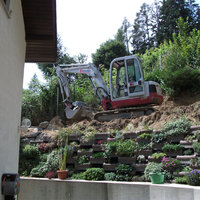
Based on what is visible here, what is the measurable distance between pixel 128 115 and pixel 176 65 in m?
4.74

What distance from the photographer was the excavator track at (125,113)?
1056cm

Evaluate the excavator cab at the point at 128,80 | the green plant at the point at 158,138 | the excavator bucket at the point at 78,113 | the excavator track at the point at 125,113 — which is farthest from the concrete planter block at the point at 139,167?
the excavator bucket at the point at 78,113

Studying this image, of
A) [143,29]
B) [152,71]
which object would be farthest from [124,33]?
[152,71]

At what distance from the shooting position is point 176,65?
1330 centimetres

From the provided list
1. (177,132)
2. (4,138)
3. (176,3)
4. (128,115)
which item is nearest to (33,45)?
(4,138)

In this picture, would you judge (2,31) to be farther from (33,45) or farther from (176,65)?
(176,65)

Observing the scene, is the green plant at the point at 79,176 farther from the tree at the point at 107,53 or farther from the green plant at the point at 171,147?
the tree at the point at 107,53

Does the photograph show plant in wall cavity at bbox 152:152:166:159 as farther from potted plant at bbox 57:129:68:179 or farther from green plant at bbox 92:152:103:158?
potted plant at bbox 57:129:68:179

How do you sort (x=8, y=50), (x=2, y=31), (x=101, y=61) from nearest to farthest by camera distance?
(x=2, y=31) < (x=8, y=50) < (x=101, y=61)

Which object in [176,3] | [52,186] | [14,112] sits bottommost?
[52,186]

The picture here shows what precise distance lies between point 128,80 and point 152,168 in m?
5.41

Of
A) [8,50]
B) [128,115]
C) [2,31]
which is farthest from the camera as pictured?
[128,115]

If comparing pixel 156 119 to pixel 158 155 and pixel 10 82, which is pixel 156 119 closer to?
pixel 158 155

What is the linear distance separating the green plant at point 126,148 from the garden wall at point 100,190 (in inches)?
44.2
